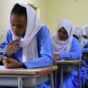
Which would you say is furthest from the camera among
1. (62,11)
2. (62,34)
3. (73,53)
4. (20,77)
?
(62,11)

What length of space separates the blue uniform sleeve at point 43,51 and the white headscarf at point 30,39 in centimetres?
4

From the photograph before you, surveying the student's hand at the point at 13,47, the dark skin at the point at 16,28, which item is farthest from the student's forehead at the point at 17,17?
the student's hand at the point at 13,47

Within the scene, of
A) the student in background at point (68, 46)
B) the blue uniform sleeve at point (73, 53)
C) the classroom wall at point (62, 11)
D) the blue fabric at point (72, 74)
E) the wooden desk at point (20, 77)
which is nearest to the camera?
the wooden desk at point (20, 77)

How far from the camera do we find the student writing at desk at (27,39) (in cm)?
217

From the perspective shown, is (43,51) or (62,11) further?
(62,11)

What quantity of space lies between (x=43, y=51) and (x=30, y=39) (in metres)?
0.16

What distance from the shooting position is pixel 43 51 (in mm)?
2186

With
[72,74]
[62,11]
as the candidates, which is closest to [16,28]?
[72,74]

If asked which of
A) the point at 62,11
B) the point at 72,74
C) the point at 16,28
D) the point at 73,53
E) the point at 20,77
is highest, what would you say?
the point at 62,11

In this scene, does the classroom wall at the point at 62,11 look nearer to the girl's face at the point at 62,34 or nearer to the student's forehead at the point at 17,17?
the girl's face at the point at 62,34

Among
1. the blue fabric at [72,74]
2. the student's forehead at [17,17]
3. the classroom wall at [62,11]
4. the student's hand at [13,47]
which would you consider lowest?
the blue fabric at [72,74]

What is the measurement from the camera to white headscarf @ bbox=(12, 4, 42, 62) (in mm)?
2221

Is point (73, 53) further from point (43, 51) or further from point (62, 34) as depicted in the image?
point (43, 51)

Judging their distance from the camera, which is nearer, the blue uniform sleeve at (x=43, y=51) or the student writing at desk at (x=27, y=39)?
the blue uniform sleeve at (x=43, y=51)
